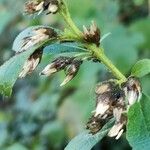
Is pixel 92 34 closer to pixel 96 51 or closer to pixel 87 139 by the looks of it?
pixel 96 51

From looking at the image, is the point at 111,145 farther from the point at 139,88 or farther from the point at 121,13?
the point at 139,88

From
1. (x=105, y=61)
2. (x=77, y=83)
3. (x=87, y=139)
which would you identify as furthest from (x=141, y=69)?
(x=77, y=83)

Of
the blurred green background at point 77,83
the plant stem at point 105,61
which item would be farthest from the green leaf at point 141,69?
the blurred green background at point 77,83

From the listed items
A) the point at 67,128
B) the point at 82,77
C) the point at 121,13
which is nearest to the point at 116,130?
the point at 82,77

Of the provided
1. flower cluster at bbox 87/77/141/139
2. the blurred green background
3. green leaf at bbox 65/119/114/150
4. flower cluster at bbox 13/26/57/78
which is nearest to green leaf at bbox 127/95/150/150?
flower cluster at bbox 87/77/141/139

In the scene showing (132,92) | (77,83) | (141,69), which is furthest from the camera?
(77,83)

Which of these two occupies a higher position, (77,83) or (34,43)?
(34,43)
